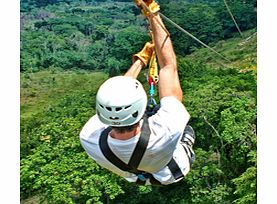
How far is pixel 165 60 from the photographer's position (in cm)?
259

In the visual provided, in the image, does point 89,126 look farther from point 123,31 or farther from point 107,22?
point 107,22

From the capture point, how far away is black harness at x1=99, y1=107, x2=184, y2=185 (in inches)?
99.3

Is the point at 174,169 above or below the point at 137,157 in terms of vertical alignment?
below

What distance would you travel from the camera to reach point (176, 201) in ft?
52.5

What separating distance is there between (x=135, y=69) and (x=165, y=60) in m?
0.22

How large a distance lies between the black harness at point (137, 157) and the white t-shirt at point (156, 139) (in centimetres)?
2

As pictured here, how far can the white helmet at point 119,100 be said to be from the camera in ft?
7.80

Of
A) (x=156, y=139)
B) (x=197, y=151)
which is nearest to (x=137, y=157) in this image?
(x=156, y=139)

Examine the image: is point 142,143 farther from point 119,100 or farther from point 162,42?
point 162,42

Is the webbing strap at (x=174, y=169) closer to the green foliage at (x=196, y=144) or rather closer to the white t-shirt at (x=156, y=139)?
the white t-shirt at (x=156, y=139)

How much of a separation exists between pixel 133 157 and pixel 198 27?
165 ft

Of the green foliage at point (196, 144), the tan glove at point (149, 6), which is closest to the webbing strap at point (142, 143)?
the tan glove at point (149, 6)
